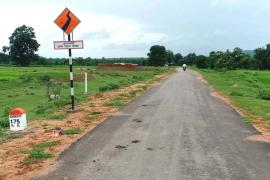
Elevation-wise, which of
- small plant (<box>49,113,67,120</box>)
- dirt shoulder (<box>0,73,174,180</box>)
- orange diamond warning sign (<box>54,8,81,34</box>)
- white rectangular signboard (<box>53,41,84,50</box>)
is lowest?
small plant (<box>49,113,67,120</box>)

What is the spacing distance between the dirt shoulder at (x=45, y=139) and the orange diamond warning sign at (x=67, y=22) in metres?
3.04

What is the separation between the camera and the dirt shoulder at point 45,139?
7656mm

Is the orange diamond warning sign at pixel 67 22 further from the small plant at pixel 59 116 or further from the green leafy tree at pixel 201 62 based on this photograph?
the green leafy tree at pixel 201 62

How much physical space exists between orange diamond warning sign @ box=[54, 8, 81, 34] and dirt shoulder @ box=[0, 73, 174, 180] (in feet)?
9.96

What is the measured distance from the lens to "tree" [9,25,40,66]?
11275 cm

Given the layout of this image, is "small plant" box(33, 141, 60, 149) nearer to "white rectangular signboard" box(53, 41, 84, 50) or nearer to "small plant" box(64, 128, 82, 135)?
"small plant" box(64, 128, 82, 135)

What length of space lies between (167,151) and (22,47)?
4269 inches

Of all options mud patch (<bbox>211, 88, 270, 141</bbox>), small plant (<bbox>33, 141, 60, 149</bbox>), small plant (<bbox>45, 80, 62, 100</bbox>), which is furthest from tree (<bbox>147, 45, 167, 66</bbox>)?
Result: small plant (<bbox>33, 141, 60, 149</bbox>)

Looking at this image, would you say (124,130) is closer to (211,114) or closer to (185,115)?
(185,115)

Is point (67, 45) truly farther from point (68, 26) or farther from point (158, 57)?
point (158, 57)

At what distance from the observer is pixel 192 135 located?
10.5 m

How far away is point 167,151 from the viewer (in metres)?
8.72

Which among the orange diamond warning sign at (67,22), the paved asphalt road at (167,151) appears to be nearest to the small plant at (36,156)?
the paved asphalt road at (167,151)

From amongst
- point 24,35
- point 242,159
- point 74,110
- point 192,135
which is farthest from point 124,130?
point 24,35
